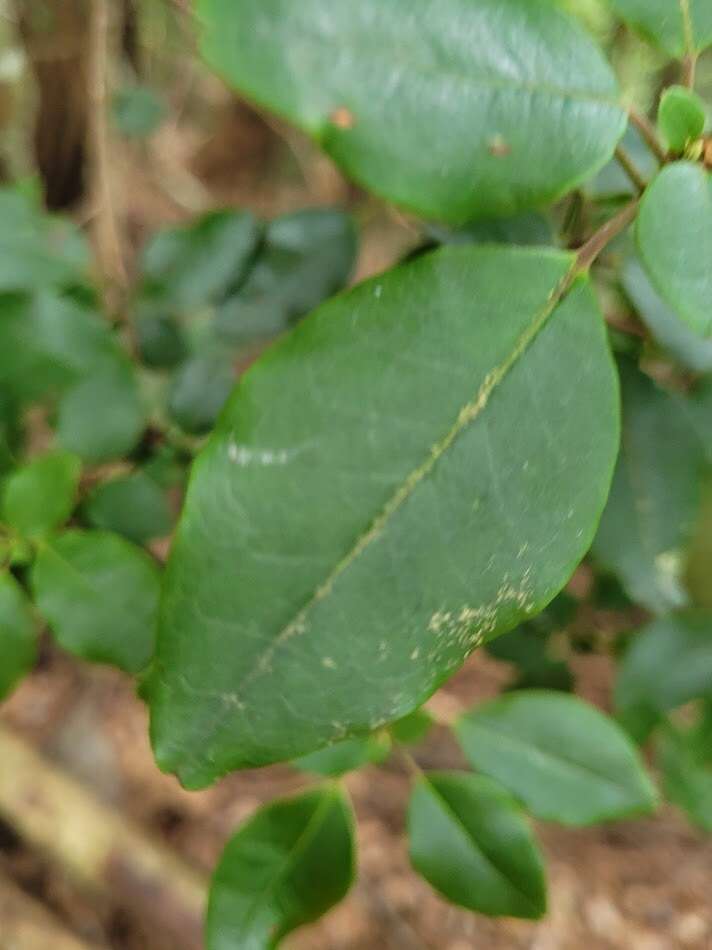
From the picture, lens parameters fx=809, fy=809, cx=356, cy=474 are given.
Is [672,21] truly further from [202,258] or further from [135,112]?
[135,112]

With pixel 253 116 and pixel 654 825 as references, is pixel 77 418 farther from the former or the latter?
pixel 253 116

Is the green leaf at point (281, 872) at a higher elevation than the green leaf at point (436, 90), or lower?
lower

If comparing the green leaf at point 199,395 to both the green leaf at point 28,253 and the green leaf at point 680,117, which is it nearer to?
the green leaf at point 28,253

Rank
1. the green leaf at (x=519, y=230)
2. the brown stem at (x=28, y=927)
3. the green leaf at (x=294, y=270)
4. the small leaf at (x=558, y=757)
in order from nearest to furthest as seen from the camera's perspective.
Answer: the green leaf at (x=519, y=230)
the small leaf at (x=558, y=757)
the green leaf at (x=294, y=270)
the brown stem at (x=28, y=927)

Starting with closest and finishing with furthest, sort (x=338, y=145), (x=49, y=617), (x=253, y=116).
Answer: (x=338, y=145) → (x=49, y=617) → (x=253, y=116)

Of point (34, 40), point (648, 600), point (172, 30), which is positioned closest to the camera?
point (648, 600)

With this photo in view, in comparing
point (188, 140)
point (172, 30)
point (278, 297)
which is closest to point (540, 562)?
point (278, 297)

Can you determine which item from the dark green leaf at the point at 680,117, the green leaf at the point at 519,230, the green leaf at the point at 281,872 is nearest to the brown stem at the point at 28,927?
the green leaf at the point at 281,872
